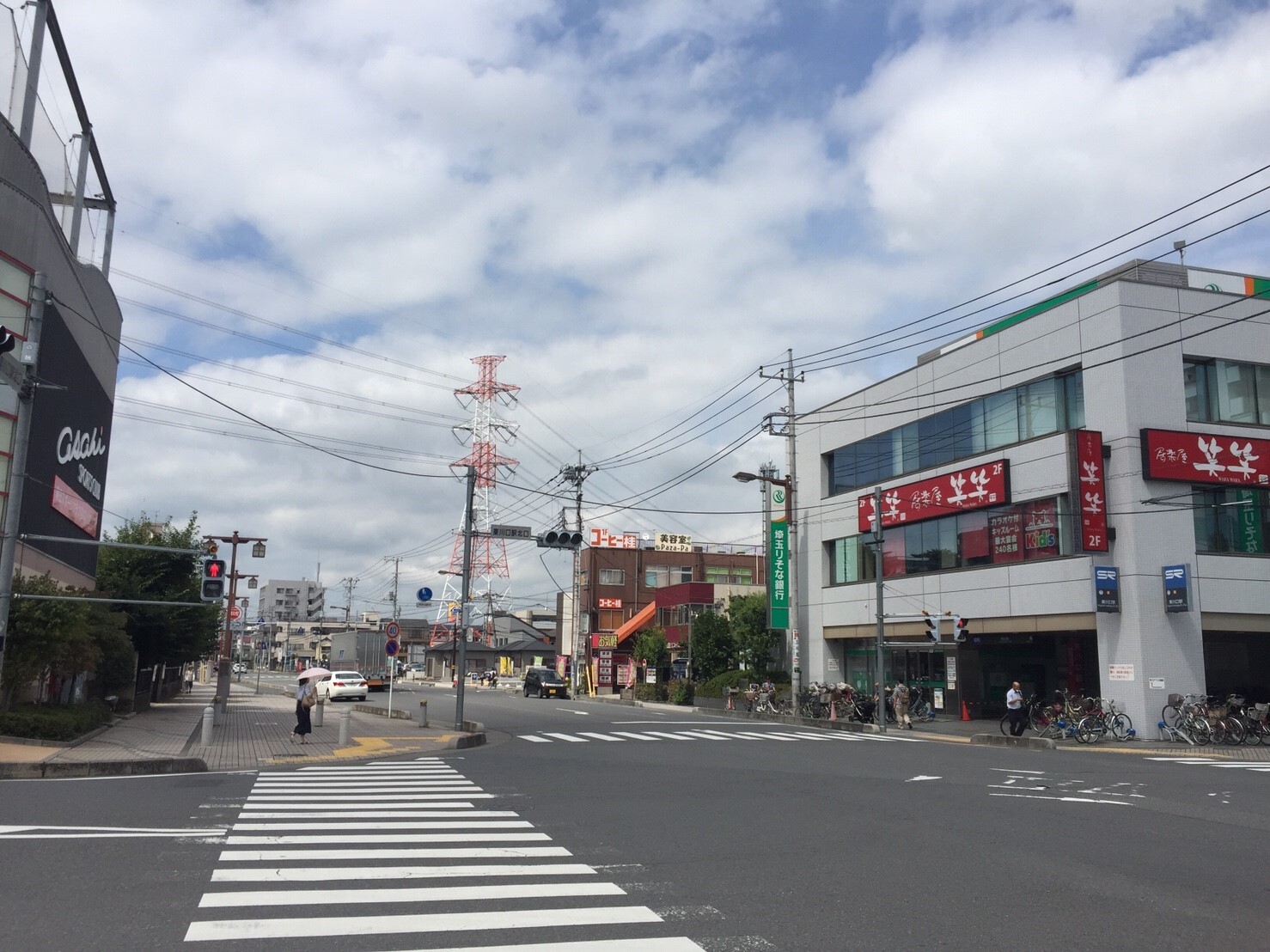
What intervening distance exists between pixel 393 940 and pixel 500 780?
34.4ft

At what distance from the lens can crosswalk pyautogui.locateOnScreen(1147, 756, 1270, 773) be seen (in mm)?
20328

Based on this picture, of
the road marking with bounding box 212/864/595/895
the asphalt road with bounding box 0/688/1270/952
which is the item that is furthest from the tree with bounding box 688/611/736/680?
the road marking with bounding box 212/864/595/895

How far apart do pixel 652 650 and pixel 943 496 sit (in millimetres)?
26991

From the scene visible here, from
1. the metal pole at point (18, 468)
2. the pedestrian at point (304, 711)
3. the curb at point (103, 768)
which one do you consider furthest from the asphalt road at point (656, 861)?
the pedestrian at point (304, 711)

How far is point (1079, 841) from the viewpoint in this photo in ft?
36.8

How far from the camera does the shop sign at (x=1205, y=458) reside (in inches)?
1136

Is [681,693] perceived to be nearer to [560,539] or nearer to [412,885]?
[560,539]

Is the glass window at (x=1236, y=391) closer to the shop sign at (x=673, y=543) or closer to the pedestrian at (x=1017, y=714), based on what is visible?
the pedestrian at (x=1017, y=714)

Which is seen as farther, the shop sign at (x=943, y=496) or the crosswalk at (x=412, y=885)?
the shop sign at (x=943, y=496)

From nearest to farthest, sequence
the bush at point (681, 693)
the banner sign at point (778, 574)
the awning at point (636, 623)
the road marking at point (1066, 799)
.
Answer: the road marking at point (1066, 799) < the banner sign at point (778, 574) < the bush at point (681, 693) < the awning at point (636, 623)

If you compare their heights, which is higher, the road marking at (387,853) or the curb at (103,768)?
the road marking at (387,853)

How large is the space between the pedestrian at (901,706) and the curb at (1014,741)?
4.69 m

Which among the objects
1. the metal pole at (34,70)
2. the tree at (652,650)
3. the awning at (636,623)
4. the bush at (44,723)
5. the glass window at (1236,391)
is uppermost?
the metal pole at (34,70)

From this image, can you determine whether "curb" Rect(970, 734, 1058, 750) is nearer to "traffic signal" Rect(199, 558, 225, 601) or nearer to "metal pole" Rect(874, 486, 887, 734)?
"metal pole" Rect(874, 486, 887, 734)
